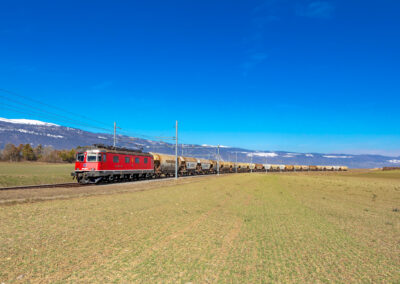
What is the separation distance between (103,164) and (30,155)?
5244 inches

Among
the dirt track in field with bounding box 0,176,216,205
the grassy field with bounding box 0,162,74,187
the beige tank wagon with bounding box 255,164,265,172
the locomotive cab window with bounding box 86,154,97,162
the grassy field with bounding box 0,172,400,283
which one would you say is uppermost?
the locomotive cab window with bounding box 86,154,97,162

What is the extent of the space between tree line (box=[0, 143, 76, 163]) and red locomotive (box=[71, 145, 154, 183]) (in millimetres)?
120891

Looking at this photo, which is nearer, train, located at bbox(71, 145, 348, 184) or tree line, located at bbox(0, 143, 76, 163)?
train, located at bbox(71, 145, 348, 184)

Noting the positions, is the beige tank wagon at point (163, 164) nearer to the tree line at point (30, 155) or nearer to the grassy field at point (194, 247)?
the grassy field at point (194, 247)

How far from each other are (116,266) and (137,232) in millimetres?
3279

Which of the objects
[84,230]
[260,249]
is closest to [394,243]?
[260,249]

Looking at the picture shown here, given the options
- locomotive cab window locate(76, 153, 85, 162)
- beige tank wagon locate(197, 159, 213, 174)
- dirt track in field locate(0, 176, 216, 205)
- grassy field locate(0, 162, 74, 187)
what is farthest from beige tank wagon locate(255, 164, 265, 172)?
dirt track in field locate(0, 176, 216, 205)

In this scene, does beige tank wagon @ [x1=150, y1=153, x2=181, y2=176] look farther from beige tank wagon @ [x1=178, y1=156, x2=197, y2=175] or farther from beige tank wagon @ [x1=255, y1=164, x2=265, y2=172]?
beige tank wagon @ [x1=255, y1=164, x2=265, y2=172]

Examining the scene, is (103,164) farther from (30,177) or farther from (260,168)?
(260,168)

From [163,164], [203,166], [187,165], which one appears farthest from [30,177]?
[203,166]

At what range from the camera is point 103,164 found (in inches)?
1332

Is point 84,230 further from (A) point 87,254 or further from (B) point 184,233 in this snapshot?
(B) point 184,233

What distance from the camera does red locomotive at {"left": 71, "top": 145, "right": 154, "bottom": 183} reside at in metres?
33.2

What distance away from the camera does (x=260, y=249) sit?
812 cm
